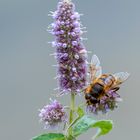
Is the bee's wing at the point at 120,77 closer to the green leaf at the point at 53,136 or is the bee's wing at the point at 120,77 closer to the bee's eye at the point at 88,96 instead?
the bee's eye at the point at 88,96

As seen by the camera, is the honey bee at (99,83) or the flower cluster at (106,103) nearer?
the flower cluster at (106,103)

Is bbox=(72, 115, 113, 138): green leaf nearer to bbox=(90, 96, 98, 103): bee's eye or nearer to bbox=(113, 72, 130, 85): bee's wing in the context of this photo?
bbox=(90, 96, 98, 103): bee's eye

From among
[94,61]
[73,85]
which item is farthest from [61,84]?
[94,61]

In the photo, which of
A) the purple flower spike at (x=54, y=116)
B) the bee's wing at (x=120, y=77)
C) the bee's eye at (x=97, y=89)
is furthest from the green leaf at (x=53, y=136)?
the bee's wing at (x=120, y=77)

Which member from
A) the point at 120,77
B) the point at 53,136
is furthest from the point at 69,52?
the point at 53,136

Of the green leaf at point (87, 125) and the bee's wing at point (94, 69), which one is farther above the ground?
the bee's wing at point (94, 69)

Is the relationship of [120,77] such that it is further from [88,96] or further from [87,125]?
[87,125]

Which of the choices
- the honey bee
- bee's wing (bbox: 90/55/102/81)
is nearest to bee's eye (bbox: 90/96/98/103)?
the honey bee
